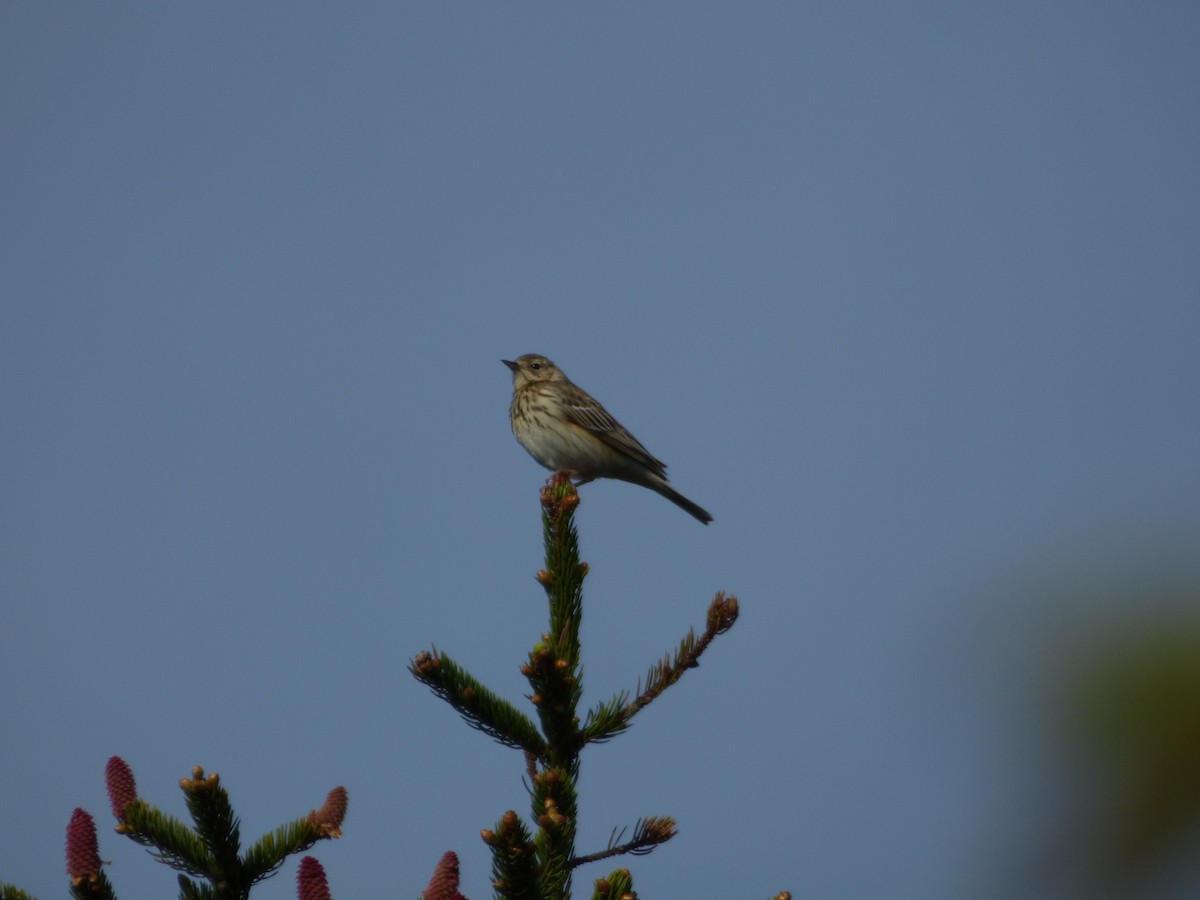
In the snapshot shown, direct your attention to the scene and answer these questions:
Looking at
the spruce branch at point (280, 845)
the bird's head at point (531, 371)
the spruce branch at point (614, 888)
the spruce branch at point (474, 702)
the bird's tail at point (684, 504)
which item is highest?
the bird's head at point (531, 371)

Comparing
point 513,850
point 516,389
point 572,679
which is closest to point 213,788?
point 513,850

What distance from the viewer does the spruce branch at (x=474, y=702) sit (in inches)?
165

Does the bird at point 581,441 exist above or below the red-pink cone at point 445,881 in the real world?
above

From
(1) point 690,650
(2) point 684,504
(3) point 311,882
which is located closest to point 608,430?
(2) point 684,504

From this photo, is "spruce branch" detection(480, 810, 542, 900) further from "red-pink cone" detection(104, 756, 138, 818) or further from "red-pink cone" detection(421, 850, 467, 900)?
"red-pink cone" detection(104, 756, 138, 818)

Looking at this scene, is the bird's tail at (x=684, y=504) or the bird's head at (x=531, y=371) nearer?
the bird's tail at (x=684, y=504)

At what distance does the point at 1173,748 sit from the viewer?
360 centimetres

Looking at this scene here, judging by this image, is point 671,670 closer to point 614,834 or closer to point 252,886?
point 614,834

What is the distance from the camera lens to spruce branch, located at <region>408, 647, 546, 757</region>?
420cm

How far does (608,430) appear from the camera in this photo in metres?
12.5

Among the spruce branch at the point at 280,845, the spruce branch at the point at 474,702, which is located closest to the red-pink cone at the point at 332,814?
the spruce branch at the point at 280,845

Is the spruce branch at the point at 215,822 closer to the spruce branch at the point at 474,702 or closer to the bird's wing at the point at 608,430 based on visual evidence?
the spruce branch at the point at 474,702

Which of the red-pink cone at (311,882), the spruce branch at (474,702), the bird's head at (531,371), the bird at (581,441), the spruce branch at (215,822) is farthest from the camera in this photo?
the bird's head at (531,371)

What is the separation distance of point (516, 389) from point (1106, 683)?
393 inches
